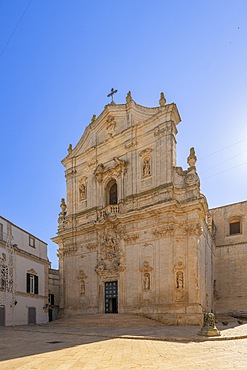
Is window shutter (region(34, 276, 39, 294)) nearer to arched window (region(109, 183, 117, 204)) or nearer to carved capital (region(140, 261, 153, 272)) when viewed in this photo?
arched window (region(109, 183, 117, 204))

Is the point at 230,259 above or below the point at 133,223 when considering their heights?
below

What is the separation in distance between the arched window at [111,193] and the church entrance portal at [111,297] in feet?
21.0

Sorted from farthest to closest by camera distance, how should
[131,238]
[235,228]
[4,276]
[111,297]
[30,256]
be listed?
[235,228], [30,256], [111,297], [131,238], [4,276]

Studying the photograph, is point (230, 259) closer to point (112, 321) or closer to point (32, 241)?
point (112, 321)

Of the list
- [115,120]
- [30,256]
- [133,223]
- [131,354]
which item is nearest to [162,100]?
[115,120]

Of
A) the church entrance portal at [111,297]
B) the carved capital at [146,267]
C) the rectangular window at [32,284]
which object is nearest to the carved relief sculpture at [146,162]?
the carved capital at [146,267]

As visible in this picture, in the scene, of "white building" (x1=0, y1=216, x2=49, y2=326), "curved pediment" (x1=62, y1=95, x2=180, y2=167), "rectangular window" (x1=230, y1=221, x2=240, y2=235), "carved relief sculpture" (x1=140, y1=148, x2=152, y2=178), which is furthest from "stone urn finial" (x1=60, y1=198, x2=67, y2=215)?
"rectangular window" (x1=230, y1=221, x2=240, y2=235)

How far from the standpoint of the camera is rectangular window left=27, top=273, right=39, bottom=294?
25219 mm

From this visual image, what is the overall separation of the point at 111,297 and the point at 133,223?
226 inches

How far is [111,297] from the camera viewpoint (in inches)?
986

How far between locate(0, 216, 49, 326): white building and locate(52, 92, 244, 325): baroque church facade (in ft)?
7.15

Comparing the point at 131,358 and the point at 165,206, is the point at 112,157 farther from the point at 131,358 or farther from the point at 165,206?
the point at 131,358

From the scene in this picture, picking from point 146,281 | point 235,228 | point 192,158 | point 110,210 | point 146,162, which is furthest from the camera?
point 235,228

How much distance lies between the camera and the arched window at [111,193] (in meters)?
27.7
